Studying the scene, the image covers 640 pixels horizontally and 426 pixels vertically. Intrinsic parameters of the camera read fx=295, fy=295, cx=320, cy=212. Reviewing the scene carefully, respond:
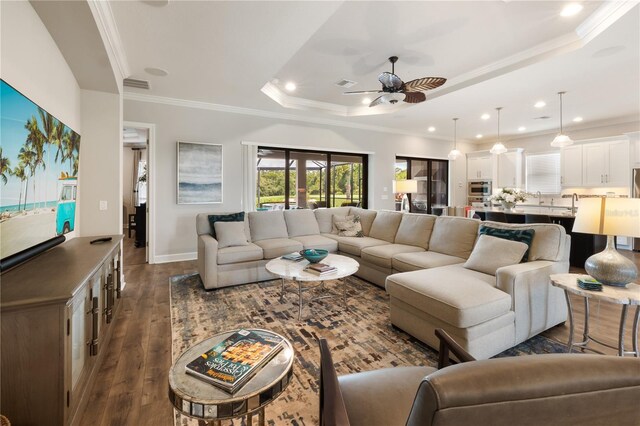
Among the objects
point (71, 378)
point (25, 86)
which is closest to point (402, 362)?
point (71, 378)

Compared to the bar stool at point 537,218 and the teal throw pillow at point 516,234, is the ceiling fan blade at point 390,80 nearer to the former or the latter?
the teal throw pillow at point 516,234

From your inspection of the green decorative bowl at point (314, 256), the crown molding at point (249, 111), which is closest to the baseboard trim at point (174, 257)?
the crown molding at point (249, 111)

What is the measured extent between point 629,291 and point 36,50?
449cm

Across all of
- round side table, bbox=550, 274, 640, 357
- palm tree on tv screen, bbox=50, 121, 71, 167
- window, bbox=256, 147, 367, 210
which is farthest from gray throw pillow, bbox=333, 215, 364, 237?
palm tree on tv screen, bbox=50, 121, 71, 167

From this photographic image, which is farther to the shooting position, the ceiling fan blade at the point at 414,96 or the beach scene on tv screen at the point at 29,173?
the ceiling fan blade at the point at 414,96

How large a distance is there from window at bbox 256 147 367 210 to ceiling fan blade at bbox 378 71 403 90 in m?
3.16

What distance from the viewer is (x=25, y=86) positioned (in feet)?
6.51

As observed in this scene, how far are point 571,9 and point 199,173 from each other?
17.6 feet

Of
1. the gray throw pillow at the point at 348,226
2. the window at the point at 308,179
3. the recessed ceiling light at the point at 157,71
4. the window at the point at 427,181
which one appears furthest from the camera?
the window at the point at 427,181

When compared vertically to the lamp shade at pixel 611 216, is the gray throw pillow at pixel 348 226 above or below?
below

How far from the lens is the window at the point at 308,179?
6.20 metres

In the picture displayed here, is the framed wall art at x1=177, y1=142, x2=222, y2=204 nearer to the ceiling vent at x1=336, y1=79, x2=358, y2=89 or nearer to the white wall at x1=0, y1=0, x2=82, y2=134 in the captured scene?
the white wall at x1=0, y1=0, x2=82, y2=134

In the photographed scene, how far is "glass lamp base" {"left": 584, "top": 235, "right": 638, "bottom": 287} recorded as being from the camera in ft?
6.50

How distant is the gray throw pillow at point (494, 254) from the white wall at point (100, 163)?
409cm
